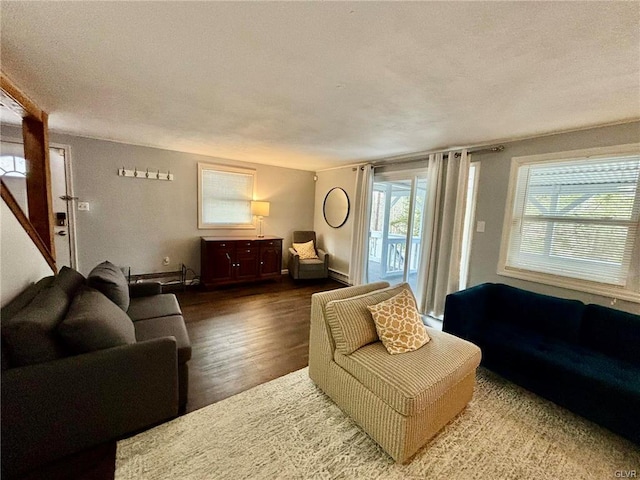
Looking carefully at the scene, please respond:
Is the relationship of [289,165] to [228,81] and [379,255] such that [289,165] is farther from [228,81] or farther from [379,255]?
[228,81]

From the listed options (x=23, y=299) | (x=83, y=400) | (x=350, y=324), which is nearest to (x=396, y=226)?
(x=350, y=324)

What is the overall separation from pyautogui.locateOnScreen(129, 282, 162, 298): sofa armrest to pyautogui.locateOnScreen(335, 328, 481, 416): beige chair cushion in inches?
82.3

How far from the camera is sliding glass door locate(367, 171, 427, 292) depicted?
3.96 m

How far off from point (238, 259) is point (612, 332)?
447 cm

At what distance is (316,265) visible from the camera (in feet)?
16.4

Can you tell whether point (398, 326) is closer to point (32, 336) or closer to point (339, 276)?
point (32, 336)

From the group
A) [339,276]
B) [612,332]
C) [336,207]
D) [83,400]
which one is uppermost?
[336,207]

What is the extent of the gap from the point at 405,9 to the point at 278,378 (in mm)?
2497

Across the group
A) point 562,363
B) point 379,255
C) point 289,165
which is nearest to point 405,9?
point 562,363

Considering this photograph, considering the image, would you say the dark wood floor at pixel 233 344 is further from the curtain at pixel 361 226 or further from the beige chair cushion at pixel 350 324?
the curtain at pixel 361 226

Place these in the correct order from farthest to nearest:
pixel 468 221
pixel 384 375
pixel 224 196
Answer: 1. pixel 224 196
2. pixel 468 221
3. pixel 384 375

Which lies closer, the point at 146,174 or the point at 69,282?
the point at 69,282

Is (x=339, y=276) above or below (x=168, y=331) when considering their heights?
below

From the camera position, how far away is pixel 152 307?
2.39m
